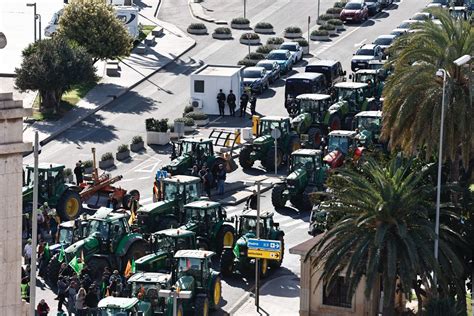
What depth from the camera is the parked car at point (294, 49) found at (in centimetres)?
8570

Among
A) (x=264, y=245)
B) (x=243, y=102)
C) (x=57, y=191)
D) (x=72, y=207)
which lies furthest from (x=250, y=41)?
(x=264, y=245)

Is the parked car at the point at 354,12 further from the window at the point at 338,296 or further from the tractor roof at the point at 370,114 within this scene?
the window at the point at 338,296

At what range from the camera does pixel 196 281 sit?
43969mm

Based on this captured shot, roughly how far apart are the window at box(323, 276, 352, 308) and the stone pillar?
22440 mm

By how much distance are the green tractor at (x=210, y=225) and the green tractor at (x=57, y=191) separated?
662cm

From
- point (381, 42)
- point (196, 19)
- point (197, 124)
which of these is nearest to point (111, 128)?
point (197, 124)

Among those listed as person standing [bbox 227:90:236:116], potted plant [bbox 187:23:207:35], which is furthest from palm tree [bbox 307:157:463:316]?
potted plant [bbox 187:23:207:35]

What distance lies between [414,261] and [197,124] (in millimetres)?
33373

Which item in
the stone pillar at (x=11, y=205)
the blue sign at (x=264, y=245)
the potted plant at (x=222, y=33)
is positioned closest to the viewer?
the stone pillar at (x=11, y=205)

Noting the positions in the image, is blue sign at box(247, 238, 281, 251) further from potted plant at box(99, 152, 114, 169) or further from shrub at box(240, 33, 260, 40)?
shrub at box(240, 33, 260, 40)

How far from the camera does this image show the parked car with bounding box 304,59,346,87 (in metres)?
78.6

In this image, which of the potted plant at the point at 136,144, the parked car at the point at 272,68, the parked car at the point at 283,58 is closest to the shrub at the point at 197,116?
the potted plant at the point at 136,144

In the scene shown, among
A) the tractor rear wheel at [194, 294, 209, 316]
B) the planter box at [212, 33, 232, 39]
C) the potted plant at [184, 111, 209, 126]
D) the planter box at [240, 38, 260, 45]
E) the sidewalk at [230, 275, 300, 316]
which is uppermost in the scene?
the planter box at [212, 33, 232, 39]

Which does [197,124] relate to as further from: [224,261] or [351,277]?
[351,277]
